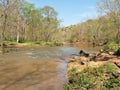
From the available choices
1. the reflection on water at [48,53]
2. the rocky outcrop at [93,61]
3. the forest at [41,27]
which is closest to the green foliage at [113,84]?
the rocky outcrop at [93,61]

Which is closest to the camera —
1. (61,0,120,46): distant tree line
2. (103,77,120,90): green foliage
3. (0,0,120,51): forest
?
(103,77,120,90): green foliage

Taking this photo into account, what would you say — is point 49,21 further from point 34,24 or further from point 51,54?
point 51,54

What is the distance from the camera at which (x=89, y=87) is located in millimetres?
10812

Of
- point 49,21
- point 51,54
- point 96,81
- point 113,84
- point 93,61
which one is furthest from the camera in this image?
point 49,21

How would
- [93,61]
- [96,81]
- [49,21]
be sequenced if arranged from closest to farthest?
[96,81] < [93,61] < [49,21]

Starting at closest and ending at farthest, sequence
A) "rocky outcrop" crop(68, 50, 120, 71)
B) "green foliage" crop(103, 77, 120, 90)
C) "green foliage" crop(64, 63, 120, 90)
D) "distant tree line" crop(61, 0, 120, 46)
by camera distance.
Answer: "green foliage" crop(103, 77, 120, 90) → "green foliage" crop(64, 63, 120, 90) → "rocky outcrop" crop(68, 50, 120, 71) → "distant tree line" crop(61, 0, 120, 46)

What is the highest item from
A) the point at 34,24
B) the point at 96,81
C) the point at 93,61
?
the point at 34,24

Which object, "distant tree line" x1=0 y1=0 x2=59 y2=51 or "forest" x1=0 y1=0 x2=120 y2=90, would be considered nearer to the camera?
"forest" x1=0 y1=0 x2=120 y2=90

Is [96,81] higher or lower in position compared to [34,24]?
lower

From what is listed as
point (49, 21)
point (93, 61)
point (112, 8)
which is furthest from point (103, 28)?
point (93, 61)

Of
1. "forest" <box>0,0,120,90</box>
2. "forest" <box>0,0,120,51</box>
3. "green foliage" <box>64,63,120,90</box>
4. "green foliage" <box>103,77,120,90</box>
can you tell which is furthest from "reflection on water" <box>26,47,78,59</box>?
"forest" <box>0,0,120,51</box>

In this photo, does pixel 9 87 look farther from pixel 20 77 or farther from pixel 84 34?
pixel 84 34

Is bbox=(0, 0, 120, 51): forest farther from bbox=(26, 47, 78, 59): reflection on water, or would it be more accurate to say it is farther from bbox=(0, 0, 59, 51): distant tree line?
bbox=(26, 47, 78, 59): reflection on water

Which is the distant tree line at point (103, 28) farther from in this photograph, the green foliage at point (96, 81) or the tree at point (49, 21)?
the green foliage at point (96, 81)
